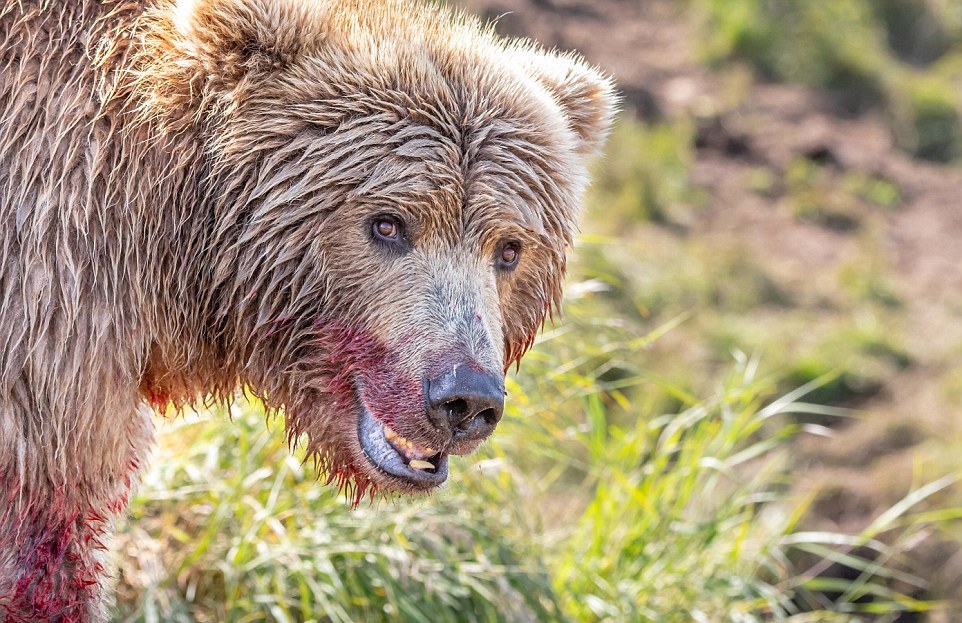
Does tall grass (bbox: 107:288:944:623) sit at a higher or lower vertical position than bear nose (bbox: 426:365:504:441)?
lower

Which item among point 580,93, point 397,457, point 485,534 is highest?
point 580,93

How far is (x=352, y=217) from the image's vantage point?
2947 mm

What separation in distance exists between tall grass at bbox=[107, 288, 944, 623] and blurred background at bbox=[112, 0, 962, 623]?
0.01 meters

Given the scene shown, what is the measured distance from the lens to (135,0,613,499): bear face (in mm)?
2869

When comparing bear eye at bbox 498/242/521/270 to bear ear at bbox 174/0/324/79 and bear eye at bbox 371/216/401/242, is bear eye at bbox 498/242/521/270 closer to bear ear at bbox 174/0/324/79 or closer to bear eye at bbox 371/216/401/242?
bear eye at bbox 371/216/401/242

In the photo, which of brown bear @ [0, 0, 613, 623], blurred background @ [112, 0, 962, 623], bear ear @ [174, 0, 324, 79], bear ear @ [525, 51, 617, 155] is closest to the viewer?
brown bear @ [0, 0, 613, 623]

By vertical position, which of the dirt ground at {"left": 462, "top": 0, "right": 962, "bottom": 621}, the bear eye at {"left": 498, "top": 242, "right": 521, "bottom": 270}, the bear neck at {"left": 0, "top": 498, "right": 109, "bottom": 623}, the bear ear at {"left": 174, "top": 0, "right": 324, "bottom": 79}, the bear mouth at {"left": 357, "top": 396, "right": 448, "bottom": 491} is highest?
the bear ear at {"left": 174, "top": 0, "right": 324, "bottom": 79}

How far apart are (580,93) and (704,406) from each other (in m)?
2.20

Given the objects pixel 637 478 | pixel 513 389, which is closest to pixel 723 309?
pixel 637 478

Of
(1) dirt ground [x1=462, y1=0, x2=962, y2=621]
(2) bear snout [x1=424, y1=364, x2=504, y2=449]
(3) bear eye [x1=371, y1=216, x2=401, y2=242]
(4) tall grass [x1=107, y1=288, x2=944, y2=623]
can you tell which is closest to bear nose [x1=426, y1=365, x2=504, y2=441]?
(2) bear snout [x1=424, y1=364, x2=504, y2=449]

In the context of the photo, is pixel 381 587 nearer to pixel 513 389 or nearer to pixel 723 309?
pixel 513 389

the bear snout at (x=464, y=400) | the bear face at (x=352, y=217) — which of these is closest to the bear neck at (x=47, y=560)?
the bear face at (x=352, y=217)

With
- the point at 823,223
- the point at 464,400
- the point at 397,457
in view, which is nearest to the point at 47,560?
the point at 397,457

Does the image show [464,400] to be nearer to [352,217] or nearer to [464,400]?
[464,400]
